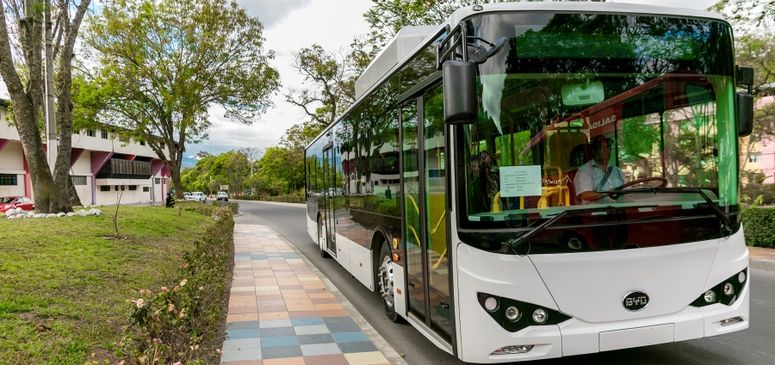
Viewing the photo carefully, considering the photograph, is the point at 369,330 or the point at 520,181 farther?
the point at 369,330

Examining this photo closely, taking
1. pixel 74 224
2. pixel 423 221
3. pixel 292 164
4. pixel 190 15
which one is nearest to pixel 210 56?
pixel 190 15

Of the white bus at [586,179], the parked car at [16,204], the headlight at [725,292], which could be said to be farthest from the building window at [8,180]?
the headlight at [725,292]

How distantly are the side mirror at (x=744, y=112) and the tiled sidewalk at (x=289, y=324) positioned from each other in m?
3.60

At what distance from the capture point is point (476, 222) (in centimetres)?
366

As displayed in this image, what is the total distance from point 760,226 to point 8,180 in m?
43.9

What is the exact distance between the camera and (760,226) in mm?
10898

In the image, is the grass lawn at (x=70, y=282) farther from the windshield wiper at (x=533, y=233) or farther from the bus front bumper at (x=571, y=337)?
the windshield wiper at (x=533, y=233)

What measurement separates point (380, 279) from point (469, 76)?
375 centimetres

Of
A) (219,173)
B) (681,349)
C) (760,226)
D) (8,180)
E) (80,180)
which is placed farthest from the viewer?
(219,173)

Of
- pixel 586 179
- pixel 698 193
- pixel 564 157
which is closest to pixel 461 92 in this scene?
pixel 564 157

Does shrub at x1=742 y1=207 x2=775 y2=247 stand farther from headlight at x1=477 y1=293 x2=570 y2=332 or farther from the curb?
headlight at x1=477 y1=293 x2=570 y2=332

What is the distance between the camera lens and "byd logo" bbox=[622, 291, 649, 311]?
12.0ft

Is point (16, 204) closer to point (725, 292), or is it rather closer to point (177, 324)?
point (177, 324)

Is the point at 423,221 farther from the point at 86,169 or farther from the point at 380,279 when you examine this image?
the point at 86,169
